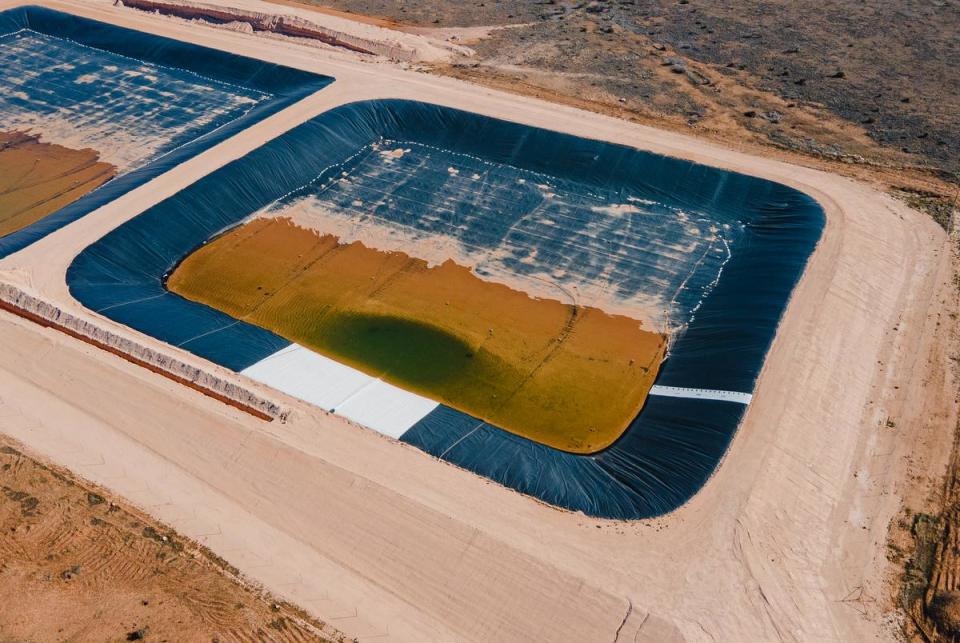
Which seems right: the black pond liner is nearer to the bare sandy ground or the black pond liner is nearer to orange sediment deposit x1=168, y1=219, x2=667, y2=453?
the bare sandy ground

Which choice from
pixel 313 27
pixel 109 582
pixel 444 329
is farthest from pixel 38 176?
pixel 109 582

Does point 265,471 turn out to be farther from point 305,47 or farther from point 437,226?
point 305,47

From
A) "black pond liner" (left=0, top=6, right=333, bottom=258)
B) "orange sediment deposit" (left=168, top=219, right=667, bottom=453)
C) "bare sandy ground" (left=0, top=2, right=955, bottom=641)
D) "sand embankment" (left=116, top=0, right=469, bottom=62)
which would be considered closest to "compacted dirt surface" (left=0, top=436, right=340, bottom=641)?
"bare sandy ground" (left=0, top=2, right=955, bottom=641)

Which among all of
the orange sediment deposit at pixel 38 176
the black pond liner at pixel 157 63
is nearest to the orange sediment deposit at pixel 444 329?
the black pond liner at pixel 157 63

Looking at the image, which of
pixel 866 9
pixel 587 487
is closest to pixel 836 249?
pixel 587 487

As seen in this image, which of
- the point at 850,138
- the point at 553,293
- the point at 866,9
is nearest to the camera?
the point at 553,293

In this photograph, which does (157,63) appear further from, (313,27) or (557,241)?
(557,241)

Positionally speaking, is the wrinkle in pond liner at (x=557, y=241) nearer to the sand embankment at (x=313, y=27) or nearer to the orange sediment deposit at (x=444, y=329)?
the orange sediment deposit at (x=444, y=329)
